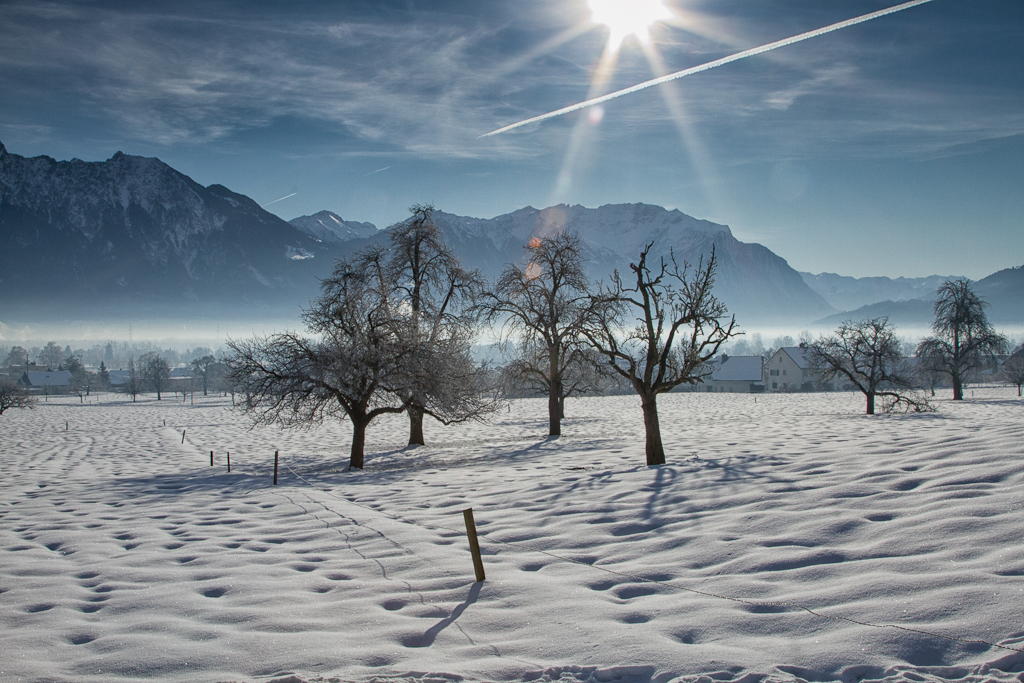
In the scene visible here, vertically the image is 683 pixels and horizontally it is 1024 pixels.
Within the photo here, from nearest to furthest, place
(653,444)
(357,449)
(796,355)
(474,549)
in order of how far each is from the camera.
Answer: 1. (474,549)
2. (653,444)
3. (357,449)
4. (796,355)

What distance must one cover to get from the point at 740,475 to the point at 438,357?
9.47 meters

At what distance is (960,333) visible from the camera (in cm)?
4319

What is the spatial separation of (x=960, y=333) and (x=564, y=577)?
167ft

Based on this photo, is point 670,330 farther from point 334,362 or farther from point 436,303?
point 436,303

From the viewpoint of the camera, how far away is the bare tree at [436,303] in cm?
1721

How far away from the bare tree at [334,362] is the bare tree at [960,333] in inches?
1761

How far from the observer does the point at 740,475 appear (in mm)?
9969

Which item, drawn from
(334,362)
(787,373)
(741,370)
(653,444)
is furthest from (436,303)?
(741,370)

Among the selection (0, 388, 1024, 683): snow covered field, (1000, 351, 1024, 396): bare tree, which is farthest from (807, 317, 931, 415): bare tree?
(1000, 351, 1024, 396): bare tree

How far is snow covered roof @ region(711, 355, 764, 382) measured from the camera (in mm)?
93500

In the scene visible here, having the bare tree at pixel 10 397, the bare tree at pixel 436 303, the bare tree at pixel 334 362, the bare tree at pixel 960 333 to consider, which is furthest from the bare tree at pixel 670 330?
the bare tree at pixel 10 397

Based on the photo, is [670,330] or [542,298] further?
[542,298]

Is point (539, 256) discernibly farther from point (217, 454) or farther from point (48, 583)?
point (48, 583)

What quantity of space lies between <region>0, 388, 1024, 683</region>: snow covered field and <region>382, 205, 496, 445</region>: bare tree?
5.80 m
